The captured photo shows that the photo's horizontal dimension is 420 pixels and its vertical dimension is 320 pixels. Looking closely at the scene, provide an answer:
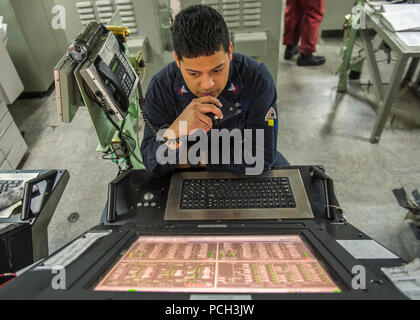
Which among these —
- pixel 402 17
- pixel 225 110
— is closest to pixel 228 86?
pixel 225 110

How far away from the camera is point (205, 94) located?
1.05m

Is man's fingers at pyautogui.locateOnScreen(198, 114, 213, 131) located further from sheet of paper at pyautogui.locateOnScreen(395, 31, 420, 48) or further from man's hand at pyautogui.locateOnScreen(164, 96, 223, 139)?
sheet of paper at pyautogui.locateOnScreen(395, 31, 420, 48)

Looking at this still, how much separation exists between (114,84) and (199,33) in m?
0.44

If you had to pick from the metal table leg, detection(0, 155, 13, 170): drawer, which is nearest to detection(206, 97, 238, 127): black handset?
the metal table leg

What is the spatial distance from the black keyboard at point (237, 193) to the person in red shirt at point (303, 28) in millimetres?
2597

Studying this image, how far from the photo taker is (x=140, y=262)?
2.19 feet

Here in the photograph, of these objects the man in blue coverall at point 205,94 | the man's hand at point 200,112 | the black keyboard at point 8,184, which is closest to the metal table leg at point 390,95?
the man in blue coverall at point 205,94

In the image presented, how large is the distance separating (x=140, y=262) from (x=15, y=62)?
313cm

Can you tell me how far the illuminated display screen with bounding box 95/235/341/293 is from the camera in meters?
0.54

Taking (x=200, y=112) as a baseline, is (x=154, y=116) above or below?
below

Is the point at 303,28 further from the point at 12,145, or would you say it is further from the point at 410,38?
the point at 12,145

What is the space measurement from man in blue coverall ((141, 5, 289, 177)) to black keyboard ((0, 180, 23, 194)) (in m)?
0.57

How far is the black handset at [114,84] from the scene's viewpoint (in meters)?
1.10

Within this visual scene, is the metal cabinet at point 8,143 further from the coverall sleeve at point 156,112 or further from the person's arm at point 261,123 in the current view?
the person's arm at point 261,123
